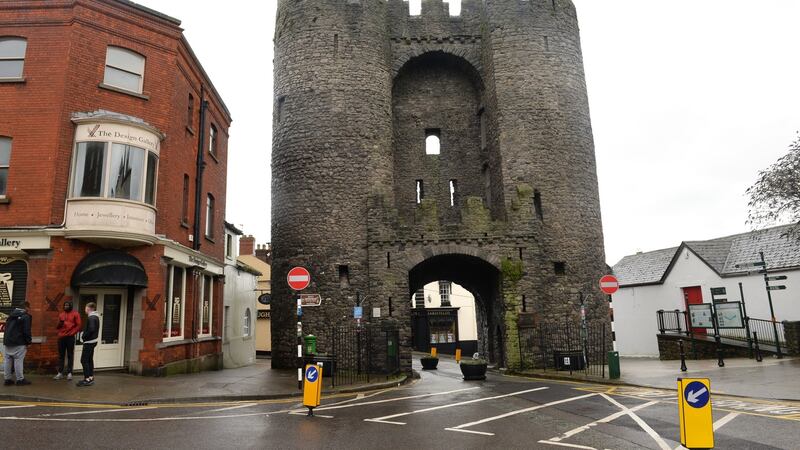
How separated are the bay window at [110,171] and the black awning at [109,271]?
156 cm

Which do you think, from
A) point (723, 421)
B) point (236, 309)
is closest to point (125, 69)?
point (236, 309)

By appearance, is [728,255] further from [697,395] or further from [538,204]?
[697,395]

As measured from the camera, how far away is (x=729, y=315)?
19.5m

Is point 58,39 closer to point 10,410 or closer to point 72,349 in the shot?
point 72,349

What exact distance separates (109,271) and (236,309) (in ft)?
40.5

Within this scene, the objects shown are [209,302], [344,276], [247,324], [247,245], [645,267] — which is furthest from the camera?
[247,245]

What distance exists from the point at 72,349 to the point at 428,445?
30.8 ft

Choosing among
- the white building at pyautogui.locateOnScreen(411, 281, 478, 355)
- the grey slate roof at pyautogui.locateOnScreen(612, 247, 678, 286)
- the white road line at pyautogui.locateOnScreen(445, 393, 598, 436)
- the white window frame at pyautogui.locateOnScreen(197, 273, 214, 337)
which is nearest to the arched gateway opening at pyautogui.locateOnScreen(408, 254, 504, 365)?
the white window frame at pyautogui.locateOnScreen(197, 273, 214, 337)

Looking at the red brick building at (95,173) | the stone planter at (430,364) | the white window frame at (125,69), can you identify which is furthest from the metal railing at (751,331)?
the white window frame at (125,69)

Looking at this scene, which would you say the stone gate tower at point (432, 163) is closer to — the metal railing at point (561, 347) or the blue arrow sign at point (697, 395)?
the metal railing at point (561, 347)

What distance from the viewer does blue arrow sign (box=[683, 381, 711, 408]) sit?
580 cm

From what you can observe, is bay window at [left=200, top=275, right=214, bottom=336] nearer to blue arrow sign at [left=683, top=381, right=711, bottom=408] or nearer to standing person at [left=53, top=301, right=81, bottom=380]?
standing person at [left=53, top=301, right=81, bottom=380]

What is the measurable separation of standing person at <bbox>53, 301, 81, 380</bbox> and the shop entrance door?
154 cm

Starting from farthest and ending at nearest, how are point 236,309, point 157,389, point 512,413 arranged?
point 236,309, point 157,389, point 512,413
